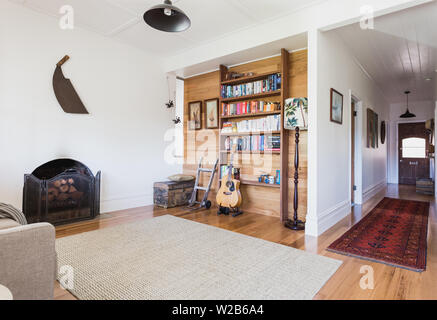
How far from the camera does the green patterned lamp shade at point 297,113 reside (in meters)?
3.05

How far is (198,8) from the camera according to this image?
3.07 meters

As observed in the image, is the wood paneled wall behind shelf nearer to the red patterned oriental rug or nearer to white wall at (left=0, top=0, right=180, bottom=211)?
white wall at (left=0, top=0, right=180, bottom=211)

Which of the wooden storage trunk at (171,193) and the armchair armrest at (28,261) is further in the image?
A: the wooden storage trunk at (171,193)

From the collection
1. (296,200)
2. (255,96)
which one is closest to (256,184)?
(296,200)

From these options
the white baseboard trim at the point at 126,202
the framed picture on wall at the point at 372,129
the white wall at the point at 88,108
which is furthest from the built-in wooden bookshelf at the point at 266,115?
the framed picture on wall at the point at 372,129

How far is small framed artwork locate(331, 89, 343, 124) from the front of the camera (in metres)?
3.32

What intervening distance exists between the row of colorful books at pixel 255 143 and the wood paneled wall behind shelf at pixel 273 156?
0.21 metres

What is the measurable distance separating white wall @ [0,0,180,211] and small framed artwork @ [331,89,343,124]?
2.84m

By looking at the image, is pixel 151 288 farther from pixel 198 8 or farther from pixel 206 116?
pixel 206 116

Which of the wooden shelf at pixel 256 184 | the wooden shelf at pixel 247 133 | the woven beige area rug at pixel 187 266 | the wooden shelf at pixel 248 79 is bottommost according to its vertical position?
the woven beige area rug at pixel 187 266

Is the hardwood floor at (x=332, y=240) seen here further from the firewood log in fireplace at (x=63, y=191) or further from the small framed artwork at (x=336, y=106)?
the small framed artwork at (x=336, y=106)

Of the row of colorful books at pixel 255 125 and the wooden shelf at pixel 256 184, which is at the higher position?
the row of colorful books at pixel 255 125
